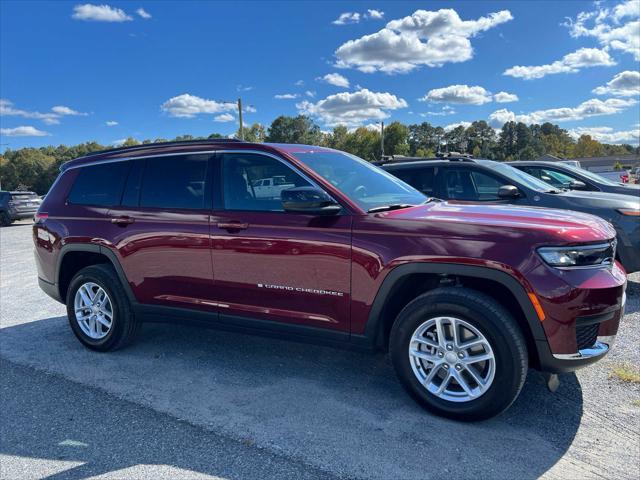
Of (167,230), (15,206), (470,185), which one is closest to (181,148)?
(167,230)

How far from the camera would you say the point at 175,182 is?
13.8 feet

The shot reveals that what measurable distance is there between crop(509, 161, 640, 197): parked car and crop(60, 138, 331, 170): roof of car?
532cm

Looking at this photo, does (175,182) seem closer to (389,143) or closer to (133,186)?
(133,186)

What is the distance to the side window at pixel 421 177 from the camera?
688 centimetres

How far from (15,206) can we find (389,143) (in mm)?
75575

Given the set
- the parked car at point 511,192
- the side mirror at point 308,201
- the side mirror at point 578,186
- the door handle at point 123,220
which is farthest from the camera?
the side mirror at point 578,186

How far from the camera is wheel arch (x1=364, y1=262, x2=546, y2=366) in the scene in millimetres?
2910

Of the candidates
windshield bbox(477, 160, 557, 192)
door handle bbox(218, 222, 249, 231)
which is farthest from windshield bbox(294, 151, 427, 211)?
windshield bbox(477, 160, 557, 192)

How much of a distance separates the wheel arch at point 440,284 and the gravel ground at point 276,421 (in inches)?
20.2

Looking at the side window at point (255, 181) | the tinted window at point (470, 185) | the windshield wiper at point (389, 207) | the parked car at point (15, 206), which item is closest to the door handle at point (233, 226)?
the side window at point (255, 181)

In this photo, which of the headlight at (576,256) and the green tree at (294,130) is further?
the green tree at (294,130)

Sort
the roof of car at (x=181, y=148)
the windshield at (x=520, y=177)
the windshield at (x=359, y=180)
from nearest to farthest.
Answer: the windshield at (x=359, y=180) → the roof of car at (x=181, y=148) → the windshield at (x=520, y=177)

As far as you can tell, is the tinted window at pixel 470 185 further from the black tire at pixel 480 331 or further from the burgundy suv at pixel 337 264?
the black tire at pixel 480 331

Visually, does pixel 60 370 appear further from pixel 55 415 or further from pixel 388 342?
pixel 388 342
